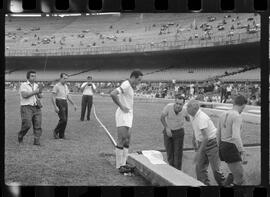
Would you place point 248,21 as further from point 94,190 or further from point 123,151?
point 94,190

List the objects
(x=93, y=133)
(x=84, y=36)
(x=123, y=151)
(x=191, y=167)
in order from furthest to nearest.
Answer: (x=84, y=36) → (x=93, y=133) → (x=191, y=167) → (x=123, y=151)

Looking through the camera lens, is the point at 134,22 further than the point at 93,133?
No

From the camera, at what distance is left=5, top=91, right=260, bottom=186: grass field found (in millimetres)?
5555

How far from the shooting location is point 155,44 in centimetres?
905

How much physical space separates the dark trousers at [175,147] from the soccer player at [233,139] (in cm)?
68

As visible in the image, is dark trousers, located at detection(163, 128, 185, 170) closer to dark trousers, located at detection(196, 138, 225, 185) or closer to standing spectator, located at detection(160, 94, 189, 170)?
standing spectator, located at detection(160, 94, 189, 170)

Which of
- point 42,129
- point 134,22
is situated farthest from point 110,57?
point 42,129

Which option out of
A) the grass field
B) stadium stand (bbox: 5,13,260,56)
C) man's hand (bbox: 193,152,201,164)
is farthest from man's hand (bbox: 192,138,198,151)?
stadium stand (bbox: 5,13,260,56)

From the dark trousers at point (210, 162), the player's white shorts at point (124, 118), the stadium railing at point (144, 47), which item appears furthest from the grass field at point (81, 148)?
the stadium railing at point (144, 47)

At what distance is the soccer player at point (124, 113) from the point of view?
556 centimetres

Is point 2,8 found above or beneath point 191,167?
above

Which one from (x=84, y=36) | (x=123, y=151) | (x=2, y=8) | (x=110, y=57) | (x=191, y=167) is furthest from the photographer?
(x=84, y=36)

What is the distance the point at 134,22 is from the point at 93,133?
196cm

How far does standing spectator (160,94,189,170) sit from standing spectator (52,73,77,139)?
1531 mm
